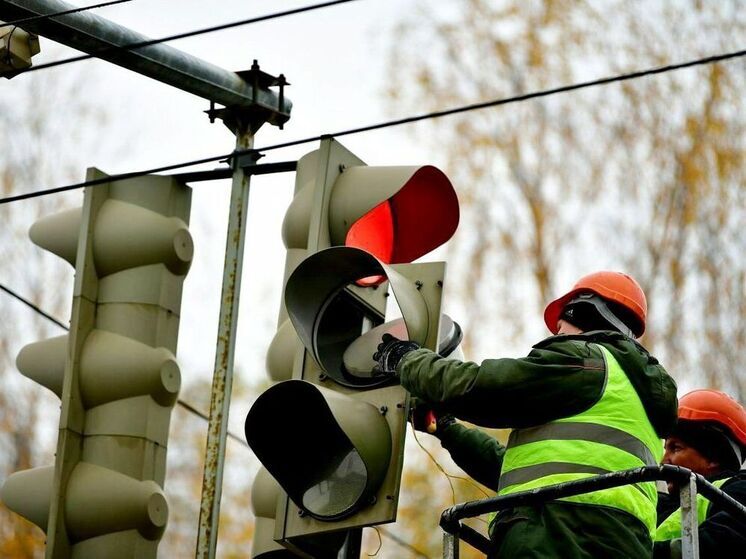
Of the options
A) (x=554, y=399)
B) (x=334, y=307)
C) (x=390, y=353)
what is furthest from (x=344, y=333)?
(x=554, y=399)

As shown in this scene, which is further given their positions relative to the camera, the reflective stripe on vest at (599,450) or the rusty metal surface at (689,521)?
the reflective stripe on vest at (599,450)

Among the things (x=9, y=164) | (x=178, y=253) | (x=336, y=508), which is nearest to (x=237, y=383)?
(x=9, y=164)

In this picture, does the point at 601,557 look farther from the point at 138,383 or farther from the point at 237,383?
the point at 237,383

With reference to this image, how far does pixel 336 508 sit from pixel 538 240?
937cm

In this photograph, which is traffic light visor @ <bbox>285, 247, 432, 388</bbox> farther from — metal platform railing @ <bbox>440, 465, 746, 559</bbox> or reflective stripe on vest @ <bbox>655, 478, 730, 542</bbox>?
reflective stripe on vest @ <bbox>655, 478, 730, 542</bbox>

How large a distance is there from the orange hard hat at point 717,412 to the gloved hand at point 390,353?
48.9 inches

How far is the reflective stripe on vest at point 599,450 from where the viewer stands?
5.62 metres

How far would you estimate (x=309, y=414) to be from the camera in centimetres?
614

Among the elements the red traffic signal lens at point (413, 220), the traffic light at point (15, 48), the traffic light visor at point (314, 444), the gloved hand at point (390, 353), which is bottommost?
the traffic light visor at point (314, 444)

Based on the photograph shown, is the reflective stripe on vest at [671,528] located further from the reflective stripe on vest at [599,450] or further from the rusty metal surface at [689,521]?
the rusty metal surface at [689,521]

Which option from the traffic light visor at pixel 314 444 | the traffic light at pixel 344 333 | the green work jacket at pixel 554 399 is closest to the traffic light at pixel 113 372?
the traffic light at pixel 344 333

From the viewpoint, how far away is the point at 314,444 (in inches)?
243

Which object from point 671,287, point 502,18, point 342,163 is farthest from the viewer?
point 502,18

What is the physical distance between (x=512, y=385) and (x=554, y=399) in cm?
15
